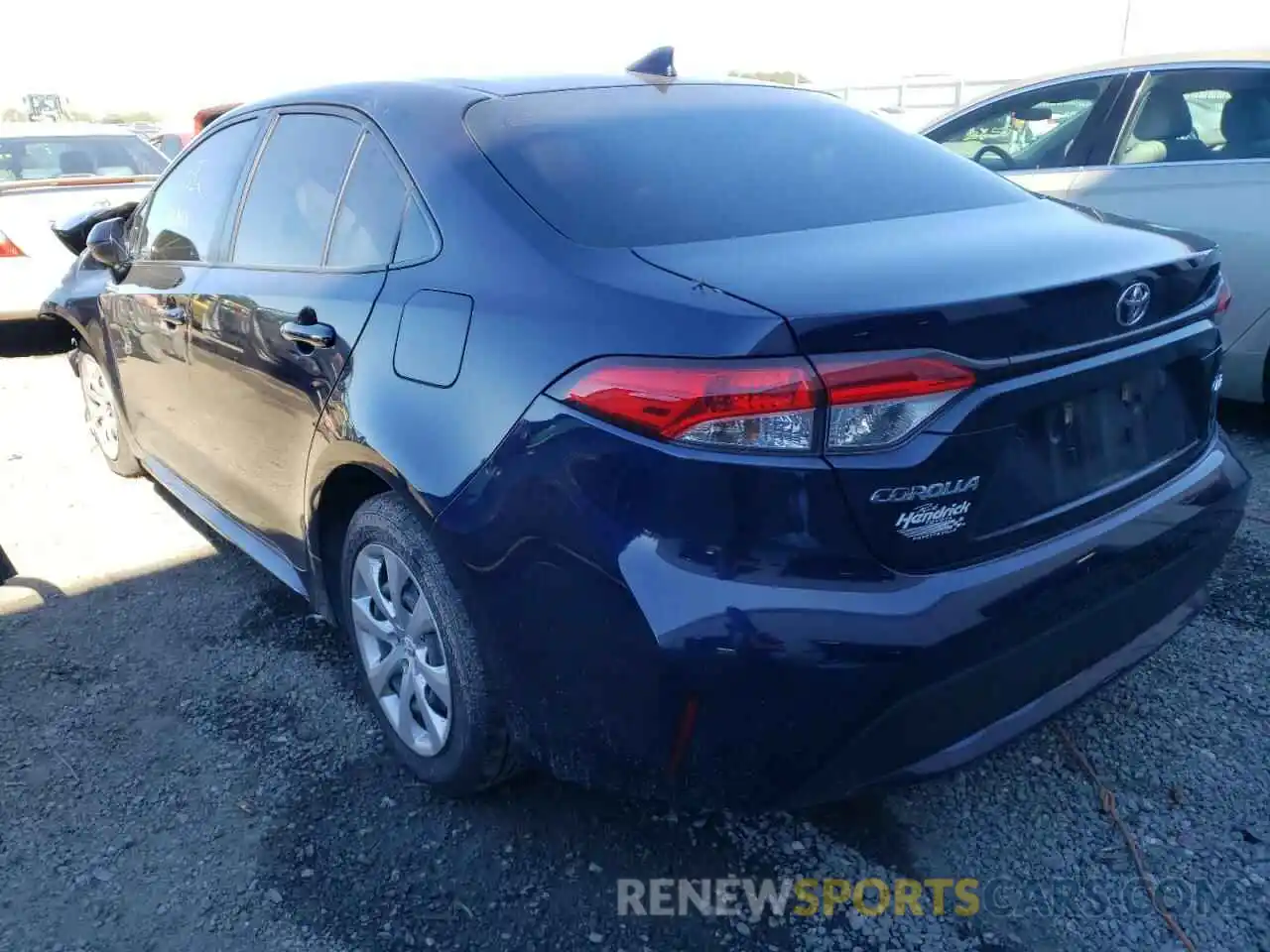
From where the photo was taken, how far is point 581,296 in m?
1.91

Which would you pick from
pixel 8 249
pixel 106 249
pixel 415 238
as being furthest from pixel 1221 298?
pixel 8 249

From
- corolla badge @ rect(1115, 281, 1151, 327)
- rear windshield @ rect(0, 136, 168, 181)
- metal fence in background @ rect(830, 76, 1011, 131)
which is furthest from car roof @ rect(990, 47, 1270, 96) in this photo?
metal fence in background @ rect(830, 76, 1011, 131)

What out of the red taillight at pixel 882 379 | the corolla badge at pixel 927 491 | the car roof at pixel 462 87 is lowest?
the corolla badge at pixel 927 491

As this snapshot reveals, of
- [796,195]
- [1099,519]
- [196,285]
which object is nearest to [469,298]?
[796,195]

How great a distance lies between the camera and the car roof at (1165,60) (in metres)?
4.48

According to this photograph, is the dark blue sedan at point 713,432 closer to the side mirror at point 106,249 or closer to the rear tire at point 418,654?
the rear tire at point 418,654

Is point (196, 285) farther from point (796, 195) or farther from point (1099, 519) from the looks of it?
point (1099, 519)

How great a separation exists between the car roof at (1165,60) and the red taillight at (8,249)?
602cm

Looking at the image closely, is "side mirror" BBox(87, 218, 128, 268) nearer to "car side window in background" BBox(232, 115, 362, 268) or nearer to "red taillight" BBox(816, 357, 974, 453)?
"car side window in background" BBox(232, 115, 362, 268)

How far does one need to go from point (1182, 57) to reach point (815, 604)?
4164mm

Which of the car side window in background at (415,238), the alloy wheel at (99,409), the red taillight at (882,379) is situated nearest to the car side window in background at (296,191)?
the car side window in background at (415,238)

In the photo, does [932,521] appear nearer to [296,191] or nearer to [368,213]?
[368,213]

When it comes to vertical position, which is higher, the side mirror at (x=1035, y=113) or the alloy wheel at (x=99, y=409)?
the side mirror at (x=1035, y=113)

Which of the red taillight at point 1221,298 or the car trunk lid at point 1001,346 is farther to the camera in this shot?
the red taillight at point 1221,298
